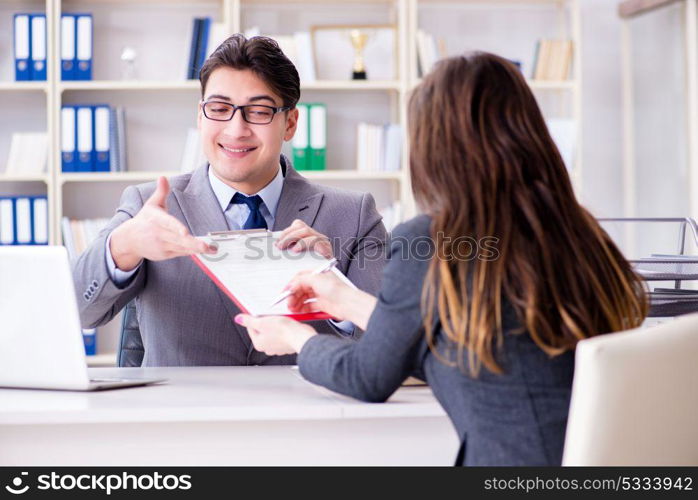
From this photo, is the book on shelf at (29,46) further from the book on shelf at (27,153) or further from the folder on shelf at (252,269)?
the folder on shelf at (252,269)

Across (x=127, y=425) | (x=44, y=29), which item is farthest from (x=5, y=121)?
(x=127, y=425)

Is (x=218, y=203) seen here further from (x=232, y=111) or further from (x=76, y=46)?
(x=76, y=46)

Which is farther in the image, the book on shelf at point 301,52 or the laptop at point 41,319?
the book on shelf at point 301,52

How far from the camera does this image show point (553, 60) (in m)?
4.00

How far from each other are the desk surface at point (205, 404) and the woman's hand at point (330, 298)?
133 millimetres

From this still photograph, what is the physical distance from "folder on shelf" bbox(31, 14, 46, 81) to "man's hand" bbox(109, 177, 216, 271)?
7.67 feet

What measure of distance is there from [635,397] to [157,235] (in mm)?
911

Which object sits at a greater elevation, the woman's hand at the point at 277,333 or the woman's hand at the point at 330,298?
the woman's hand at the point at 330,298

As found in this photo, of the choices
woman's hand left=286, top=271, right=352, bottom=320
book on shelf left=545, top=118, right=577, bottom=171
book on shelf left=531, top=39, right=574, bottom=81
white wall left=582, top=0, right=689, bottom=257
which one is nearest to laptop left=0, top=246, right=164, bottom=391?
woman's hand left=286, top=271, right=352, bottom=320

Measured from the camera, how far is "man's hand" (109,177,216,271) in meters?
1.51

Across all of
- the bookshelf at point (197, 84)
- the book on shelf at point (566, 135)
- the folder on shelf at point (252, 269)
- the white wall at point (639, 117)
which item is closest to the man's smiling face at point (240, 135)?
the folder on shelf at point (252, 269)

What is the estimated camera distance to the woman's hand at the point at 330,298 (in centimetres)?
144

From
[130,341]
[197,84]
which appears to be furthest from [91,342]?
[130,341]
